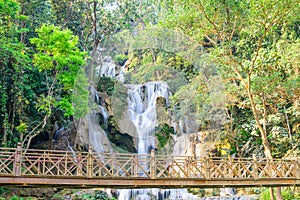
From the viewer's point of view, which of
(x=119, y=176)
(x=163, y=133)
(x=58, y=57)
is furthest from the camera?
(x=163, y=133)

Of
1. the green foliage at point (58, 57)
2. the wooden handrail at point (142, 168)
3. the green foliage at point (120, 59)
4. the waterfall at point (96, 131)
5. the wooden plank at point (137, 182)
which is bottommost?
the wooden plank at point (137, 182)

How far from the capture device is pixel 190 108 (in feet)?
67.4

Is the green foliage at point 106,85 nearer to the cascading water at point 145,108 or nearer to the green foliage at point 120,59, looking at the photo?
the cascading water at point 145,108

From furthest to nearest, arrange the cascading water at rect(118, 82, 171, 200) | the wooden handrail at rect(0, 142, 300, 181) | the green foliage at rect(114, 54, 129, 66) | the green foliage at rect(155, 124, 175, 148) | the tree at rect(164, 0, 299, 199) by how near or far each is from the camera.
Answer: the green foliage at rect(114, 54, 129, 66), the green foliage at rect(155, 124, 175, 148), the cascading water at rect(118, 82, 171, 200), the tree at rect(164, 0, 299, 199), the wooden handrail at rect(0, 142, 300, 181)

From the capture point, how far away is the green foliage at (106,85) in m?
22.3

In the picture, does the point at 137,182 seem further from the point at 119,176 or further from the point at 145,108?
the point at 145,108

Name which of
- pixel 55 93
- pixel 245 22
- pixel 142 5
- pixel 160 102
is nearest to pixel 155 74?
pixel 160 102

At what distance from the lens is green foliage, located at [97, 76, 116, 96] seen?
22.3 meters

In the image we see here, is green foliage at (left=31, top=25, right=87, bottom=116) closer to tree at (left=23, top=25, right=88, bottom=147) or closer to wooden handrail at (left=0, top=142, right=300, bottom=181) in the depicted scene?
tree at (left=23, top=25, right=88, bottom=147)

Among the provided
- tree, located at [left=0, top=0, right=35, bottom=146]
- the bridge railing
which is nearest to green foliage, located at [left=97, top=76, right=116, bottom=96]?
tree, located at [left=0, top=0, right=35, bottom=146]

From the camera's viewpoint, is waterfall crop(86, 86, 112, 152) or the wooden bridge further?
waterfall crop(86, 86, 112, 152)

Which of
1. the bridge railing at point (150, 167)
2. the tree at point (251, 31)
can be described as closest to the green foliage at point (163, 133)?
the tree at point (251, 31)

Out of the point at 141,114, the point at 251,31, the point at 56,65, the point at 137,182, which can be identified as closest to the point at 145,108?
the point at 141,114

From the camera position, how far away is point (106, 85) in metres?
22.4
